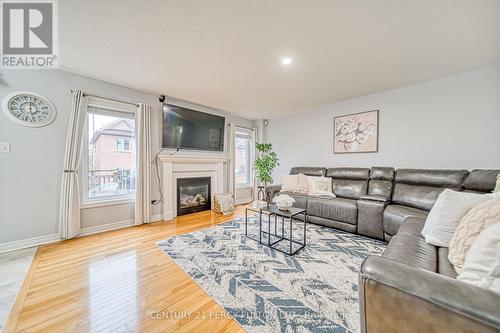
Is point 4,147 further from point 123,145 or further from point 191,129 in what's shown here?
point 191,129

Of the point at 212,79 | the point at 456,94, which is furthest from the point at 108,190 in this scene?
the point at 456,94

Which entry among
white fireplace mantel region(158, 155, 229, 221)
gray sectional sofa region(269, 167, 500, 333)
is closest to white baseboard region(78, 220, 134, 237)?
white fireplace mantel region(158, 155, 229, 221)

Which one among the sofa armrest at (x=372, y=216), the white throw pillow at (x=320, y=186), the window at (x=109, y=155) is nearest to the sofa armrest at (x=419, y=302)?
the sofa armrest at (x=372, y=216)

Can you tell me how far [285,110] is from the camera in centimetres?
444

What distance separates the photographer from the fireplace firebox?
12.4 feet

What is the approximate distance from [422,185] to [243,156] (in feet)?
11.9

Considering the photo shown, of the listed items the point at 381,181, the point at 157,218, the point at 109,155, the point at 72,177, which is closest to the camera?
the point at 72,177

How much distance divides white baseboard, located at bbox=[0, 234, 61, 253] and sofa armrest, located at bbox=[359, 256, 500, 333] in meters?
3.49

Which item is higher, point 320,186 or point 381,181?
point 381,181

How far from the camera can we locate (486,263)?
2.57 feet

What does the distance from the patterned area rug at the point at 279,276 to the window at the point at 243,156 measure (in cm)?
231

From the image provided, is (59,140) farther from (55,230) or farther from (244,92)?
(244,92)

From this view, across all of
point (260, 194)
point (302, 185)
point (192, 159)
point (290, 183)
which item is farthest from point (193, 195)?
point (302, 185)

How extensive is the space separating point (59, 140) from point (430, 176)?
199 inches
